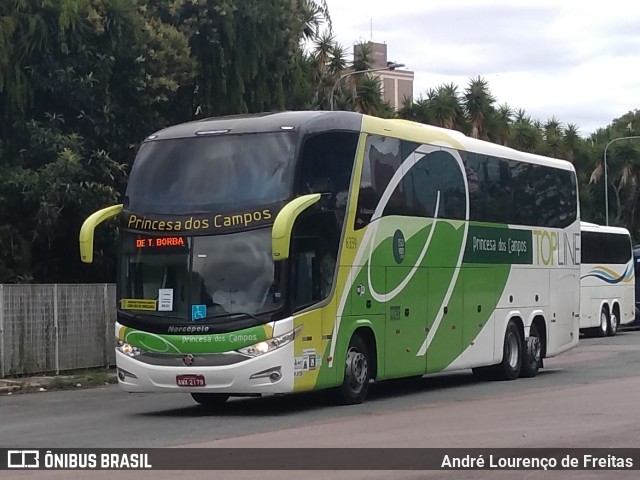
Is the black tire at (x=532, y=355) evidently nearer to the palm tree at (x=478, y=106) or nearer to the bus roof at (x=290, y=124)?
the bus roof at (x=290, y=124)

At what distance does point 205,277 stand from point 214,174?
1438 mm

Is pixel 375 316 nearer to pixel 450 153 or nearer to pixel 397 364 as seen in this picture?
pixel 397 364

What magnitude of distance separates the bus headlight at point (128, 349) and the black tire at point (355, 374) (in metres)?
3.00

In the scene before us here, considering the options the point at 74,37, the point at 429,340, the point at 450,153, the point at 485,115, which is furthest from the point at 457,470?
the point at 485,115

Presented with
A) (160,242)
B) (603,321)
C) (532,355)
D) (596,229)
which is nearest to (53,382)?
(160,242)

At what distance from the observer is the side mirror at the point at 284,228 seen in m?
14.8

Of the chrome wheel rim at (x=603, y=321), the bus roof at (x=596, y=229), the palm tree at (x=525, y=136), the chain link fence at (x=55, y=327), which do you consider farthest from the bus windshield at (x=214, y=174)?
the palm tree at (x=525, y=136)

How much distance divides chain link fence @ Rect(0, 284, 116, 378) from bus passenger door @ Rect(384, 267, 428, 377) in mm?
8580

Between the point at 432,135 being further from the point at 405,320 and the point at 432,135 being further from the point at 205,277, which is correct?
the point at 205,277

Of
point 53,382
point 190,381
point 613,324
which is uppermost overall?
point 190,381

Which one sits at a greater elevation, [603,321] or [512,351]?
[512,351]

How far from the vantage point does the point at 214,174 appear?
16141 millimetres

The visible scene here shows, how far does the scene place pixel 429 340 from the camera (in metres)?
19.5

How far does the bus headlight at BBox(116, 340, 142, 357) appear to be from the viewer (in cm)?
1625
